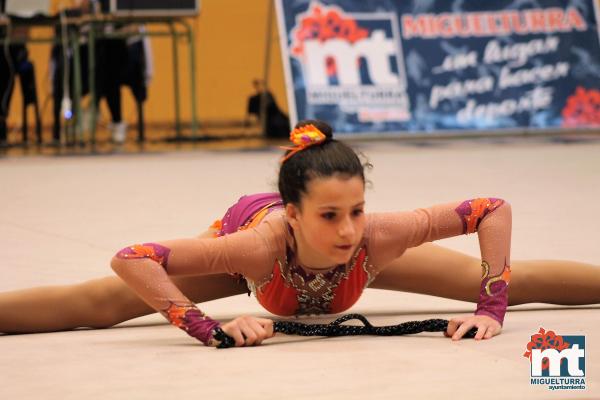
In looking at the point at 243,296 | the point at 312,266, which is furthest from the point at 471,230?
the point at 243,296

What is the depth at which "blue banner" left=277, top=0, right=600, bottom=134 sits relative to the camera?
849cm

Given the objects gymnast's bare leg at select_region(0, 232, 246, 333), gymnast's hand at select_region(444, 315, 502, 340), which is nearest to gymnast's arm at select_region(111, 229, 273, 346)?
gymnast's bare leg at select_region(0, 232, 246, 333)

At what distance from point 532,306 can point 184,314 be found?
1082 millimetres

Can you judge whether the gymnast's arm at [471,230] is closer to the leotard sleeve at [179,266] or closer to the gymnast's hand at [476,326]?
the gymnast's hand at [476,326]

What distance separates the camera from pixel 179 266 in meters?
2.56

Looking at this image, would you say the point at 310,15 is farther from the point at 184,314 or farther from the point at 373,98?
A: the point at 184,314

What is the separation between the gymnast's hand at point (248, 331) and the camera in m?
2.56

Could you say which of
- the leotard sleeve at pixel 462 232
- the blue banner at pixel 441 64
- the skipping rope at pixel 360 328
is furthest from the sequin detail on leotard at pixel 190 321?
the blue banner at pixel 441 64

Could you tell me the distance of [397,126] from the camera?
855 cm

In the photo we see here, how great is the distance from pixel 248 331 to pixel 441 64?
6.36 m

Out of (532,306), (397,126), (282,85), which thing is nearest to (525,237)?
(532,306)

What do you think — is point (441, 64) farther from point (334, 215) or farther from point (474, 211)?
point (334, 215)

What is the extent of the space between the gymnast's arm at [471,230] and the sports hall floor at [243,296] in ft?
0.31

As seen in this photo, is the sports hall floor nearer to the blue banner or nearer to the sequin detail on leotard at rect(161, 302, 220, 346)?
the sequin detail on leotard at rect(161, 302, 220, 346)
